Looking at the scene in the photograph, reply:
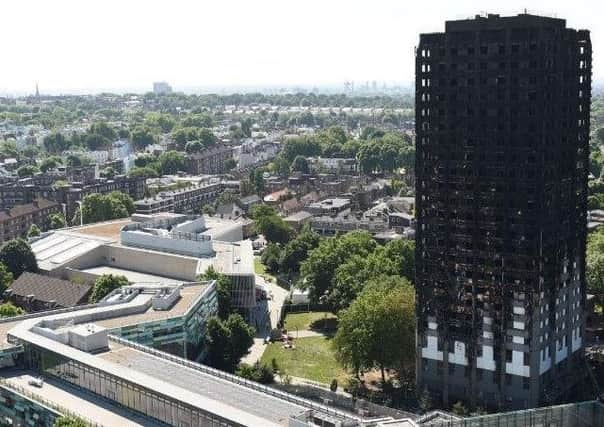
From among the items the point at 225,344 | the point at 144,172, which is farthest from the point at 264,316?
the point at 144,172

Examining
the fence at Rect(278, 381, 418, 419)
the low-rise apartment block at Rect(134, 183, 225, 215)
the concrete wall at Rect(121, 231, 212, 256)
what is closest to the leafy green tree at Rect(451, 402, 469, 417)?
the fence at Rect(278, 381, 418, 419)

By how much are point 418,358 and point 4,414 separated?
3042 cm

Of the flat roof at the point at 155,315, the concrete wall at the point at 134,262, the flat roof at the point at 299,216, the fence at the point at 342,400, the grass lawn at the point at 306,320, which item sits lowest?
the grass lawn at the point at 306,320

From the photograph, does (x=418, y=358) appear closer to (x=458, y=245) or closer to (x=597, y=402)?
(x=458, y=245)

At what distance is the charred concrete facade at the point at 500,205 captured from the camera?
58.9 meters

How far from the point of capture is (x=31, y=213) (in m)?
133

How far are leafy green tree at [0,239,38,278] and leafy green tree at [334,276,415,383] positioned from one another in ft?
144

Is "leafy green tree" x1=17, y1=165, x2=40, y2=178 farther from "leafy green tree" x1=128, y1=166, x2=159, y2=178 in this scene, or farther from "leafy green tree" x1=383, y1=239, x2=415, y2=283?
"leafy green tree" x1=383, y1=239, x2=415, y2=283

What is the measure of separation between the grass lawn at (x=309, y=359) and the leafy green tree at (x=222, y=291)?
568cm

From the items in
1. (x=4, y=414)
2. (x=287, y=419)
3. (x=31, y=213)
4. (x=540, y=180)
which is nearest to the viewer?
(x=287, y=419)

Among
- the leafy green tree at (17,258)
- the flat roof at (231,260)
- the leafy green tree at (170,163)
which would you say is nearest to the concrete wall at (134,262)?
the flat roof at (231,260)

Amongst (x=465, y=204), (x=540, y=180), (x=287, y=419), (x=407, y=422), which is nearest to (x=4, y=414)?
(x=287, y=419)

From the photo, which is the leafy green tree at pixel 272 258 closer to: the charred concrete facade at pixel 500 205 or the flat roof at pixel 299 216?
the flat roof at pixel 299 216

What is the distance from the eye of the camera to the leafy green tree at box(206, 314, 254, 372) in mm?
68375
